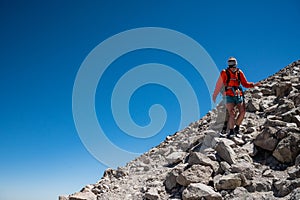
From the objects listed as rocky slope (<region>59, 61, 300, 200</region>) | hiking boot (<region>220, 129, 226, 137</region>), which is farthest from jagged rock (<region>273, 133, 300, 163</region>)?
hiking boot (<region>220, 129, 226, 137</region>)

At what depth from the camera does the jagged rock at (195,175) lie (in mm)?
6590

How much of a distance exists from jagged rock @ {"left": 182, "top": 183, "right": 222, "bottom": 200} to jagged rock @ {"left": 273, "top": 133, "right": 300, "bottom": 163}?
1887 millimetres

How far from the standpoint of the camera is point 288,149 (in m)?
6.39

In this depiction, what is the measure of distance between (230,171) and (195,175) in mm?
829

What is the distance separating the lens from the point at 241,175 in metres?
6.05

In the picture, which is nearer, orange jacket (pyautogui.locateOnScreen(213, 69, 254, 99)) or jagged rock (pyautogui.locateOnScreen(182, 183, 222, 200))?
jagged rock (pyautogui.locateOnScreen(182, 183, 222, 200))

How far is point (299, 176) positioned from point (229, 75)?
455 cm

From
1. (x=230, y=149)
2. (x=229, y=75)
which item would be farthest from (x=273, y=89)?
(x=230, y=149)

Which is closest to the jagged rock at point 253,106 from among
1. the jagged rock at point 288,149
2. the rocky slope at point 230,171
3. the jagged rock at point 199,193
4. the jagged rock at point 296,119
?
the rocky slope at point 230,171

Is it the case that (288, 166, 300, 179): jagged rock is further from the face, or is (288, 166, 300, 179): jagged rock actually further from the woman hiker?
the face

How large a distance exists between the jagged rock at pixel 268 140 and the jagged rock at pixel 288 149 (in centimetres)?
31

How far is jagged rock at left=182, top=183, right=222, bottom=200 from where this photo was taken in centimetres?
575

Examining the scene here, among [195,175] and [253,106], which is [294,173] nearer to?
[195,175]

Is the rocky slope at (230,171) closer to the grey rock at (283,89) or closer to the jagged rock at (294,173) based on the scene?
the jagged rock at (294,173)
